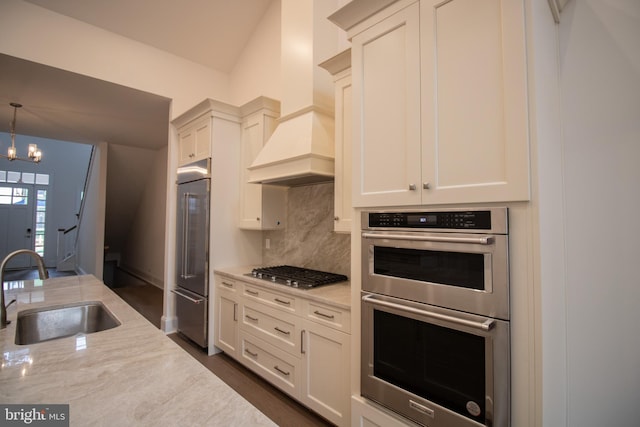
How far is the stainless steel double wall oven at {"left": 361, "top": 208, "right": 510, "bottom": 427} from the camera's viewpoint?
1.24 meters

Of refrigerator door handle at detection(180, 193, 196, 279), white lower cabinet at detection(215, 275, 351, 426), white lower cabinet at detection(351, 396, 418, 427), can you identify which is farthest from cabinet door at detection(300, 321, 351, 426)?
refrigerator door handle at detection(180, 193, 196, 279)

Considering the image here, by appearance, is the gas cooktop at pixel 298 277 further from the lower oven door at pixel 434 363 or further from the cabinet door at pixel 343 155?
the lower oven door at pixel 434 363

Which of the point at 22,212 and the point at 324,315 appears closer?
the point at 324,315

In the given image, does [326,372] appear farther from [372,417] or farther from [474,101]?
[474,101]

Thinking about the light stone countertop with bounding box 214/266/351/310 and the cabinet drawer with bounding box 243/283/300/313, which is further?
the cabinet drawer with bounding box 243/283/300/313

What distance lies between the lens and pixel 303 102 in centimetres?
268

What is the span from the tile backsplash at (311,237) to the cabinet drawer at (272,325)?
71cm

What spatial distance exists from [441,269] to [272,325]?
1.63 m

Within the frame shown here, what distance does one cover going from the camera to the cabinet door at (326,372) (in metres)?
1.97

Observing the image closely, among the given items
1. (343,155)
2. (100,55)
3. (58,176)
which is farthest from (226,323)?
(58,176)

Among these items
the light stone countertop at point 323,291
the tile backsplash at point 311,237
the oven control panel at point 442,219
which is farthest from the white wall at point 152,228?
the oven control panel at point 442,219

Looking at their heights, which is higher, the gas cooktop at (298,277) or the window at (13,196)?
the window at (13,196)

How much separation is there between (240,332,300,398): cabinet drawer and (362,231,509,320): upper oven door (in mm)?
1131

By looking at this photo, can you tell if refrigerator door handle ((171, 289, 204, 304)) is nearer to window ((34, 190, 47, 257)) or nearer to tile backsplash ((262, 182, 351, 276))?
tile backsplash ((262, 182, 351, 276))
